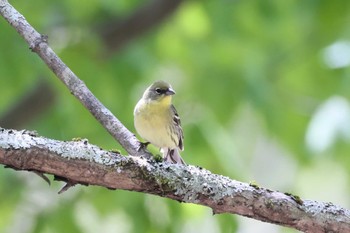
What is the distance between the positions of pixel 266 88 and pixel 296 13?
867 mm

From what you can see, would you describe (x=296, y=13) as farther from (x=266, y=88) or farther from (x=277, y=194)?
(x=277, y=194)

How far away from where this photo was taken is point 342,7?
5441mm

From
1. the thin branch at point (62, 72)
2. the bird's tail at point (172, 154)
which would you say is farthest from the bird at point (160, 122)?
the thin branch at point (62, 72)

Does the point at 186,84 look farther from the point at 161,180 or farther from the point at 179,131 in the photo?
the point at 161,180

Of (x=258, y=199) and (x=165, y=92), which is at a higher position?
(x=165, y=92)

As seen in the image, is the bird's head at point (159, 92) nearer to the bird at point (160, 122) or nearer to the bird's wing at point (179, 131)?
the bird at point (160, 122)

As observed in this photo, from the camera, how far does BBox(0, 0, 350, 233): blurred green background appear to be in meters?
5.19

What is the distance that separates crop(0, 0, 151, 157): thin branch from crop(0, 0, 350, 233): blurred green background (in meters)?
1.86

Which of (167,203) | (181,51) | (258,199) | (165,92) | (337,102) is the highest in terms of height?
(181,51)

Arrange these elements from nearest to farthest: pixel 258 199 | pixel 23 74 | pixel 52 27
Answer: pixel 258 199
pixel 23 74
pixel 52 27

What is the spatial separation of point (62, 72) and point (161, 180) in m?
0.58

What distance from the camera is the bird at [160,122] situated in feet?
14.6

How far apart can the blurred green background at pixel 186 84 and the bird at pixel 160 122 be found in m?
0.44

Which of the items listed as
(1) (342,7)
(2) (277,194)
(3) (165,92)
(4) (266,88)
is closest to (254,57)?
(4) (266,88)
